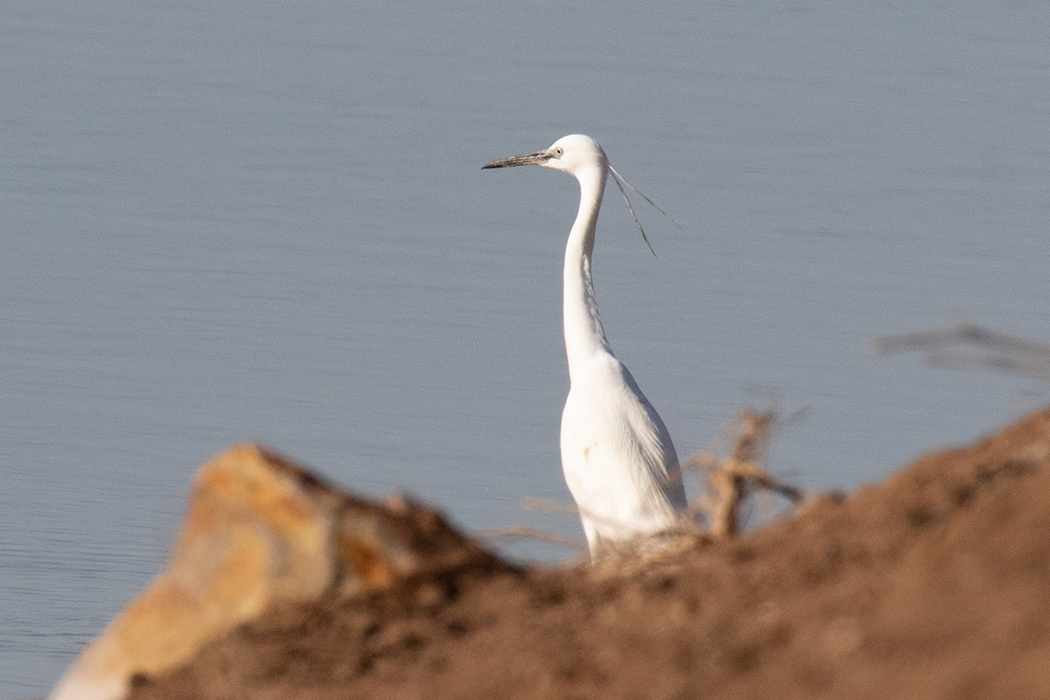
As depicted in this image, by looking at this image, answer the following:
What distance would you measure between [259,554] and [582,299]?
14.6 ft

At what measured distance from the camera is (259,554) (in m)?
3.76

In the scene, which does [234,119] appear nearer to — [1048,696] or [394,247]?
[394,247]

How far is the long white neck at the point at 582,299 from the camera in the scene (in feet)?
26.1

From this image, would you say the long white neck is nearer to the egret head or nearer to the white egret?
the white egret

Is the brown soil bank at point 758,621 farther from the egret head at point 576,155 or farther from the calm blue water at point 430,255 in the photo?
the egret head at point 576,155

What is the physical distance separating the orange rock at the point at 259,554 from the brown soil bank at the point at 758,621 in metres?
0.07

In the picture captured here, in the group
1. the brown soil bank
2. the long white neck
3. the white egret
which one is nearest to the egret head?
the long white neck

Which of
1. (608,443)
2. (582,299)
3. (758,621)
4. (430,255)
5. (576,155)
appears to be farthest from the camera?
(430,255)

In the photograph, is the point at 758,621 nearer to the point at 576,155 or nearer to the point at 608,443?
the point at 608,443

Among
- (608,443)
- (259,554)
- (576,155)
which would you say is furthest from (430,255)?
(259,554)

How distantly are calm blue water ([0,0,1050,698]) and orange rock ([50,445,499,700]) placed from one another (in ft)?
1.41

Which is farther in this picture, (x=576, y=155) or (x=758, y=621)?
(x=576, y=155)

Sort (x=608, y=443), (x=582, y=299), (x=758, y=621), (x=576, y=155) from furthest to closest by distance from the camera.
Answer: (x=576, y=155) → (x=582, y=299) → (x=608, y=443) → (x=758, y=621)

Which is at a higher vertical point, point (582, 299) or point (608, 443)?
point (582, 299)
